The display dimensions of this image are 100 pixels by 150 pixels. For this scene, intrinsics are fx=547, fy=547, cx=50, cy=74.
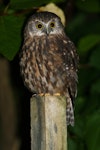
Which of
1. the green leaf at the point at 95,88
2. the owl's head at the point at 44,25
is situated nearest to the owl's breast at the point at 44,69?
the owl's head at the point at 44,25

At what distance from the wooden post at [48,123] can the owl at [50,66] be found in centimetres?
94

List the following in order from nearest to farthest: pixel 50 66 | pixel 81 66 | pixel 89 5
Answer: pixel 50 66 < pixel 89 5 < pixel 81 66

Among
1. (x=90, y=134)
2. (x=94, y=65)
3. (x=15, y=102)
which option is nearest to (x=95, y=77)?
(x=94, y=65)

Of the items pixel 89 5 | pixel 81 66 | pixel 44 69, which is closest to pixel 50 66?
pixel 44 69

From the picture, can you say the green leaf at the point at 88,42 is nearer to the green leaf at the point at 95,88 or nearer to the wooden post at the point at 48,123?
the green leaf at the point at 95,88

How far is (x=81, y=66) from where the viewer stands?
188 inches

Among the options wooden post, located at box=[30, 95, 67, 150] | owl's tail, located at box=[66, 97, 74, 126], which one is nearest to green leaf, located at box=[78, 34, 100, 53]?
owl's tail, located at box=[66, 97, 74, 126]

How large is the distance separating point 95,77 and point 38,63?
1.46 metres

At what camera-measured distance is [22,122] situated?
4531 millimetres

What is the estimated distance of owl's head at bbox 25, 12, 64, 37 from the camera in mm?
3770

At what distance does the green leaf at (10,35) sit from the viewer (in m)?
3.08

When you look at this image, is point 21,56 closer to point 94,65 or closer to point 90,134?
point 90,134

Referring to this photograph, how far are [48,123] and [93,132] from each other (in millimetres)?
1202

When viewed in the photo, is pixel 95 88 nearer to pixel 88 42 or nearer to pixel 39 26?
pixel 88 42
